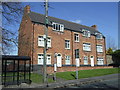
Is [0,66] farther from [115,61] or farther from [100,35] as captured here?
[115,61]

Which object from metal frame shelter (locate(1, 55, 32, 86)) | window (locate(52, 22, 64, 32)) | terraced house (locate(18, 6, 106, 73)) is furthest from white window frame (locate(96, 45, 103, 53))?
metal frame shelter (locate(1, 55, 32, 86))

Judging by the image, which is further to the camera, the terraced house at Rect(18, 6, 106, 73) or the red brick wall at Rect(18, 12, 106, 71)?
the terraced house at Rect(18, 6, 106, 73)

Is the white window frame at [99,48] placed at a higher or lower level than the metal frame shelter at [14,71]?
higher

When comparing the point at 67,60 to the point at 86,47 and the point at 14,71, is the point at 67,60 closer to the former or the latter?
the point at 86,47

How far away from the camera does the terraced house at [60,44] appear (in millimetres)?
24312

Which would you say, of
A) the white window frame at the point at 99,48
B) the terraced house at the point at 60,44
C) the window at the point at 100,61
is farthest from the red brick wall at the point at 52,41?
the white window frame at the point at 99,48

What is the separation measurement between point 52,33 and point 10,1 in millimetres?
13663

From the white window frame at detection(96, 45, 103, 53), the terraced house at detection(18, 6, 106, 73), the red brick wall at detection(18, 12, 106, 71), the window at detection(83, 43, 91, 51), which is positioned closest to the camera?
the red brick wall at detection(18, 12, 106, 71)

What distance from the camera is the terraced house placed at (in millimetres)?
24312

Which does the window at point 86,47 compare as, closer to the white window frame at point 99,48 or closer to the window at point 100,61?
the white window frame at point 99,48

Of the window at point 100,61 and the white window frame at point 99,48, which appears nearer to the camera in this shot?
the window at point 100,61

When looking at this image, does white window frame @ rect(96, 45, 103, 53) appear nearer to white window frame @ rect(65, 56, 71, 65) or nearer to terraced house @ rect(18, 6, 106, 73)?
terraced house @ rect(18, 6, 106, 73)

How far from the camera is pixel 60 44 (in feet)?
92.1

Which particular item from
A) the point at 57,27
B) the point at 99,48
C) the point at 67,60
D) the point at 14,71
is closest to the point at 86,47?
the point at 99,48
